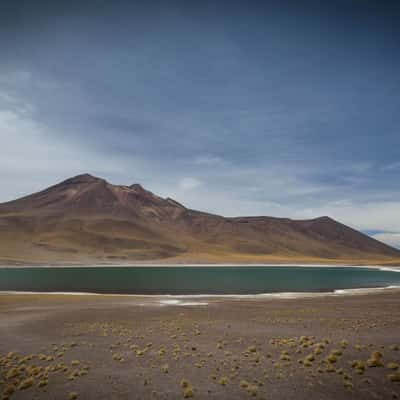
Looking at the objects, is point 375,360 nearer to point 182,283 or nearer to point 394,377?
point 394,377

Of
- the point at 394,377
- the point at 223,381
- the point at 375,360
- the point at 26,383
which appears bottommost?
the point at 26,383

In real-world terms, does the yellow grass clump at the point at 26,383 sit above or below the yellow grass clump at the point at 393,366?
below

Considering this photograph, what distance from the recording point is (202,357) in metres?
12.7

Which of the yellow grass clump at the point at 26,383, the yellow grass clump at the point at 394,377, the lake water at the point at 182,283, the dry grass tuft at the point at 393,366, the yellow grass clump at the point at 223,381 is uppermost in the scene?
the dry grass tuft at the point at 393,366

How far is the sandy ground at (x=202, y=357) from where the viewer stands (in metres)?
9.76

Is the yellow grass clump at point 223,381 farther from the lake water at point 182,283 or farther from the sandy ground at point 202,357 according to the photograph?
the lake water at point 182,283

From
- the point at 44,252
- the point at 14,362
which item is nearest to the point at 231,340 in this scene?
the point at 14,362

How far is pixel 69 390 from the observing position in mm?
9883

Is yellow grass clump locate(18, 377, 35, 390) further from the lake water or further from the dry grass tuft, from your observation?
the lake water

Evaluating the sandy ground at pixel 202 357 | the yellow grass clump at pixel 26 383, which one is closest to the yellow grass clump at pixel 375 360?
the sandy ground at pixel 202 357

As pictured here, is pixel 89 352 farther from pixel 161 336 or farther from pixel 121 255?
pixel 121 255

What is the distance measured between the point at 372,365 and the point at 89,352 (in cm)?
1079

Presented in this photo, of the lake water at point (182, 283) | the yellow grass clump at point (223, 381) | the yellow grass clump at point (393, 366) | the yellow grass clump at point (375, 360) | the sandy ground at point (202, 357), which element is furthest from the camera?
the lake water at point (182, 283)

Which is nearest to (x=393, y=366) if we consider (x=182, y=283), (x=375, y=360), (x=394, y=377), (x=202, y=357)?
(x=375, y=360)
